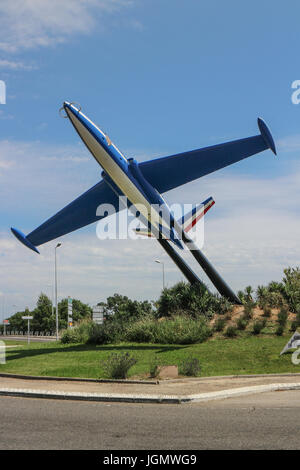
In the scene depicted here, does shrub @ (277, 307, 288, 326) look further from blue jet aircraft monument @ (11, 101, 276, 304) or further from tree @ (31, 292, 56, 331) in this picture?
tree @ (31, 292, 56, 331)

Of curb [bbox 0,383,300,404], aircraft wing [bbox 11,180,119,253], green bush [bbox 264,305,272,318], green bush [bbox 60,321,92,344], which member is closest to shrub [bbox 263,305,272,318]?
green bush [bbox 264,305,272,318]

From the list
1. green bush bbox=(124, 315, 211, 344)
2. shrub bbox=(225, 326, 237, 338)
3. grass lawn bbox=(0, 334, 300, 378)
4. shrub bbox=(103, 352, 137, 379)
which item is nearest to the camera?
shrub bbox=(103, 352, 137, 379)

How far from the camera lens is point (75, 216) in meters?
30.8

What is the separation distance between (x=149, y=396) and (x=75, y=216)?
20025mm

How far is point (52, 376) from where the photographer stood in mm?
16812

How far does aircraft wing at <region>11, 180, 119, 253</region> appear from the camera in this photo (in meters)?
30.4

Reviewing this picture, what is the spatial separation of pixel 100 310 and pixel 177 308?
5.28 metres

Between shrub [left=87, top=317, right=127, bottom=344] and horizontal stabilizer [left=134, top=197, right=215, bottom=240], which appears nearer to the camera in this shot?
shrub [left=87, top=317, right=127, bottom=344]

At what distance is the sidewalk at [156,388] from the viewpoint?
1213cm

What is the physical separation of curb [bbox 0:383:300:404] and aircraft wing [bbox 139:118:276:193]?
48.2 feet

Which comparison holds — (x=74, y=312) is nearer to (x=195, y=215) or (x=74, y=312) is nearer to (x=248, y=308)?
(x=195, y=215)

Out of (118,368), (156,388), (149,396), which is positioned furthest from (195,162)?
(149,396)

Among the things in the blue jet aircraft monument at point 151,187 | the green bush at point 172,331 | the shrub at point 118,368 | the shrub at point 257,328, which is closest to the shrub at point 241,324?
the shrub at point 257,328
